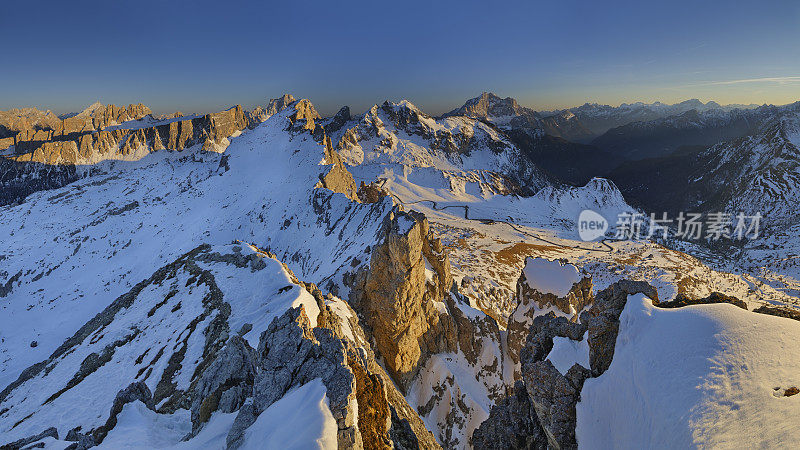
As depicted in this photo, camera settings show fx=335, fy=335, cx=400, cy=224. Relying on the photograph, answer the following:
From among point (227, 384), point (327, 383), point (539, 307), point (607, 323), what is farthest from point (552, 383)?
point (539, 307)

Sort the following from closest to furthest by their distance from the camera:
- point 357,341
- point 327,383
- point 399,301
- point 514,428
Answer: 1. point 327,383
2. point 514,428
3. point 357,341
4. point 399,301

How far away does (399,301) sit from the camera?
113 feet

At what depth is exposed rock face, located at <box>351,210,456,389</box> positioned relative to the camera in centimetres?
3409

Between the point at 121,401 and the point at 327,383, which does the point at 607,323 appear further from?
the point at 121,401

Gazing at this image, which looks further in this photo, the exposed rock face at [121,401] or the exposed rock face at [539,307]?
the exposed rock face at [539,307]

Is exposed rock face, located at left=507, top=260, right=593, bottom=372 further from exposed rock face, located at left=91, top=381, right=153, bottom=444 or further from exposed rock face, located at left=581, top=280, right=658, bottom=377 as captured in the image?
exposed rock face, located at left=91, top=381, right=153, bottom=444

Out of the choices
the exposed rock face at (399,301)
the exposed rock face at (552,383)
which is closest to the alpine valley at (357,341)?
the exposed rock face at (552,383)

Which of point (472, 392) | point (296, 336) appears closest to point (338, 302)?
point (296, 336)

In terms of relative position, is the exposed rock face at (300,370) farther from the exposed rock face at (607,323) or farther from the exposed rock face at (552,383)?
the exposed rock face at (607,323)

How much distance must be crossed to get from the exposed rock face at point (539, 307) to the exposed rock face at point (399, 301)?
409 inches

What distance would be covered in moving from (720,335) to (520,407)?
29.3 feet

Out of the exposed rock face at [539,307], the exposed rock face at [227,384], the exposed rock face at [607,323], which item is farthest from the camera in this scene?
the exposed rock face at [539,307]

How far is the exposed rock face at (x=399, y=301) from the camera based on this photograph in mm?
34094

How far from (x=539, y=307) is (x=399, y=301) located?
19410 millimetres
